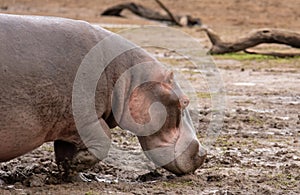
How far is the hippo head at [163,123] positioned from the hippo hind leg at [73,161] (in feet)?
0.95

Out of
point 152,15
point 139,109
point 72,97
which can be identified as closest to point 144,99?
point 139,109

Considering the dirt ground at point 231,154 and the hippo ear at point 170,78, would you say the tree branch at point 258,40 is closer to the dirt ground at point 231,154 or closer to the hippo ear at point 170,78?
the dirt ground at point 231,154

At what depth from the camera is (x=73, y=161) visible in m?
5.33

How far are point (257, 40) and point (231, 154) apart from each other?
19.1 feet

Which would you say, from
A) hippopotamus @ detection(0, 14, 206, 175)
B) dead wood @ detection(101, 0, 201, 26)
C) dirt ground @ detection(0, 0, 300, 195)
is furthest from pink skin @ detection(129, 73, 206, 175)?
dead wood @ detection(101, 0, 201, 26)

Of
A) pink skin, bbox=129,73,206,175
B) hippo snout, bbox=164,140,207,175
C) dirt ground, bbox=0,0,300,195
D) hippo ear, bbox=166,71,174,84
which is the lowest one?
dirt ground, bbox=0,0,300,195

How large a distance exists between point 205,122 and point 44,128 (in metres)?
2.96

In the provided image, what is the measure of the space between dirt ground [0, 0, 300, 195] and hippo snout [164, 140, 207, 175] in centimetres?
5

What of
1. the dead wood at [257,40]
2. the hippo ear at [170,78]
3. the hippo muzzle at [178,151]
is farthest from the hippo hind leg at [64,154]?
the dead wood at [257,40]

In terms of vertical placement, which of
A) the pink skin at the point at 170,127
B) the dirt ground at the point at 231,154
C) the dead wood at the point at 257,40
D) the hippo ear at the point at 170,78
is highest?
the hippo ear at the point at 170,78

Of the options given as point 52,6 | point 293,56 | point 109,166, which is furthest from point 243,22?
point 109,166

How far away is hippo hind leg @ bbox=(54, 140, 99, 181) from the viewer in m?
5.33

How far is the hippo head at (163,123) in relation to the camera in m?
5.43

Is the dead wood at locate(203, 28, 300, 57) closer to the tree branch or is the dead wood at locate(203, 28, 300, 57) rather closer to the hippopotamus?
the tree branch
